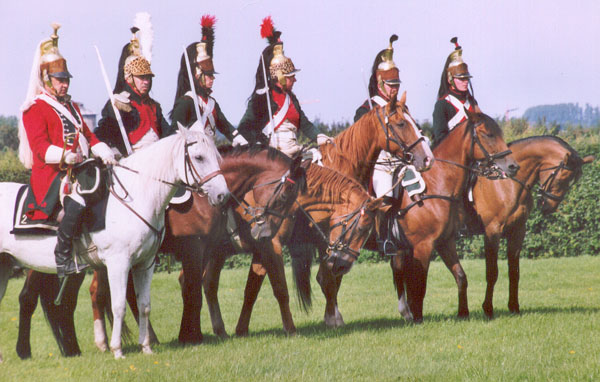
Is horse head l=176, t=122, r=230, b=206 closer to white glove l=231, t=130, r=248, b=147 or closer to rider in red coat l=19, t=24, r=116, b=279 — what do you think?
rider in red coat l=19, t=24, r=116, b=279

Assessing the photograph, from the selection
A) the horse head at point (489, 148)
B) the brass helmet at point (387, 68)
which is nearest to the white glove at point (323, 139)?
the brass helmet at point (387, 68)

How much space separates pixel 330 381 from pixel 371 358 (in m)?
0.95

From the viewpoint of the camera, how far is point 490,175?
9.74 m

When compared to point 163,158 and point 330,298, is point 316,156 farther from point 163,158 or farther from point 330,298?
point 163,158

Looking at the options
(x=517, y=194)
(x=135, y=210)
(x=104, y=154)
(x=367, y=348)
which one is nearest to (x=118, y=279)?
(x=135, y=210)

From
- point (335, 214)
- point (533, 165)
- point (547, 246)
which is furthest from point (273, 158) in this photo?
point (547, 246)

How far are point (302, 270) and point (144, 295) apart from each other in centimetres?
222

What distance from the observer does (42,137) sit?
24.4ft

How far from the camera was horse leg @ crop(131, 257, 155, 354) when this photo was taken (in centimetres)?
778

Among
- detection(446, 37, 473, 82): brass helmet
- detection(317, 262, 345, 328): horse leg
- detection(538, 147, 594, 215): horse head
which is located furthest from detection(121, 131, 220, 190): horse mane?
detection(538, 147, 594, 215): horse head

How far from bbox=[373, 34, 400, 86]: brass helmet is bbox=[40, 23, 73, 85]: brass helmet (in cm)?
398

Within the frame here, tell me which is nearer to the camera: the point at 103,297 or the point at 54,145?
the point at 54,145

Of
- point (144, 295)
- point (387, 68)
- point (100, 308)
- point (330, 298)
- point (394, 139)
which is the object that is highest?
point (387, 68)

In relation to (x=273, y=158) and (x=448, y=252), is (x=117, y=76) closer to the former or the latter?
(x=273, y=158)
